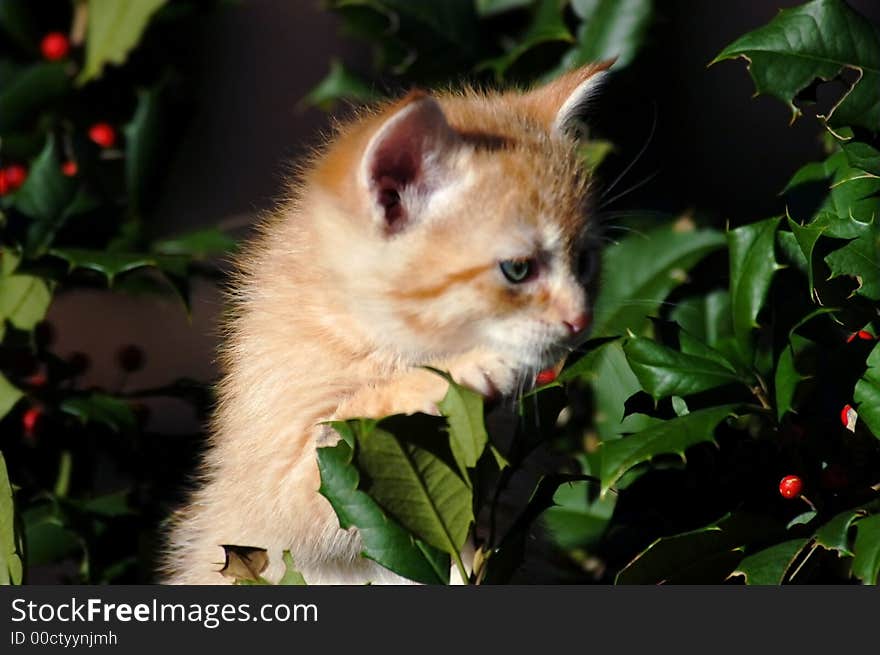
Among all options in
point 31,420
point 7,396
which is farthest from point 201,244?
point 7,396

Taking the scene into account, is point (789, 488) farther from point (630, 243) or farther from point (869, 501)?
point (630, 243)

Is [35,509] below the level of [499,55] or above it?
below

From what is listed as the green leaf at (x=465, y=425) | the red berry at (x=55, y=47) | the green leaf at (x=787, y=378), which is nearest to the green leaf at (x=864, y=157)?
the green leaf at (x=787, y=378)

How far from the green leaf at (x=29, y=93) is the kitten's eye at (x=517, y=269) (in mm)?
1478

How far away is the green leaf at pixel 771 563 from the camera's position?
1.49 metres

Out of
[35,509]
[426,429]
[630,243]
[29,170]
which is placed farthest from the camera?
[29,170]

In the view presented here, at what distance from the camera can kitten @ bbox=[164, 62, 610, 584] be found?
1777mm

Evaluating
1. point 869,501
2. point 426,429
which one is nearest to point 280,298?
point 426,429

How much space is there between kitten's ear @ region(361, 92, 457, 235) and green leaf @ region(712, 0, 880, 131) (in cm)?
42

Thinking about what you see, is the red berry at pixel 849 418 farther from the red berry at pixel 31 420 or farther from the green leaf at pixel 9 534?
the red berry at pixel 31 420

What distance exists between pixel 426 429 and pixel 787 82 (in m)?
0.73

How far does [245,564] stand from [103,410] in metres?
0.72

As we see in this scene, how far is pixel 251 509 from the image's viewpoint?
1.99 meters

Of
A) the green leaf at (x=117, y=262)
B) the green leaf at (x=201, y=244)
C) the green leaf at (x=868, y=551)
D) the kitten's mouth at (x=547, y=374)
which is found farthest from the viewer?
the green leaf at (x=201, y=244)
